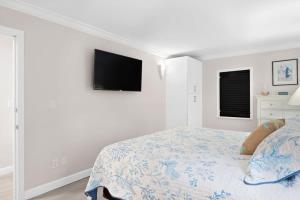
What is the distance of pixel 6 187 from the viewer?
2.73 metres

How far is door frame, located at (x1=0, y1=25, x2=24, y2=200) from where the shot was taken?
2.29m

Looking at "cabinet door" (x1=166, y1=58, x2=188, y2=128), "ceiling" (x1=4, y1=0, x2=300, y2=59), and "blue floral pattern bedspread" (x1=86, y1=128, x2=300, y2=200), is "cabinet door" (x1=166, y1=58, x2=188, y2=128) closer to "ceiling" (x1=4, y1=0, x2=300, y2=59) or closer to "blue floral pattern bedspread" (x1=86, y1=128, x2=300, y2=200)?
"ceiling" (x1=4, y1=0, x2=300, y2=59)

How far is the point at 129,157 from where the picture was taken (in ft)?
5.65

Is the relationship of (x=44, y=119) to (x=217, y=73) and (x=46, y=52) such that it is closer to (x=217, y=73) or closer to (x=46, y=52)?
(x=46, y=52)

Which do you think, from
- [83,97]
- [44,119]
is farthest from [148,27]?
[44,119]

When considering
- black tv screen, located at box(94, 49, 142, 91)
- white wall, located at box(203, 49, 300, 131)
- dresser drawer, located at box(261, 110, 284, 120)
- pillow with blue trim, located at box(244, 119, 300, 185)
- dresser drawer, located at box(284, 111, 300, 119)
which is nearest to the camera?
pillow with blue trim, located at box(244, 119, 300, 185)

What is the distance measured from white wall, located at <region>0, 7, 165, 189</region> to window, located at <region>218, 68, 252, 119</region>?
96.0 inches

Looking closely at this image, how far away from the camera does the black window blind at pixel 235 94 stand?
4383 millimetres

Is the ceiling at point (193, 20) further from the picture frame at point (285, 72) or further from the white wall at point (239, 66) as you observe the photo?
the picture frame at point (285, 72)

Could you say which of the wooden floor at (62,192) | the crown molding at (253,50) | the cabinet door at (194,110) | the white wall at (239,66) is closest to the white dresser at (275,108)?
the white wall at (239,66)

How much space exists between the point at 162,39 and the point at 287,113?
2700mm

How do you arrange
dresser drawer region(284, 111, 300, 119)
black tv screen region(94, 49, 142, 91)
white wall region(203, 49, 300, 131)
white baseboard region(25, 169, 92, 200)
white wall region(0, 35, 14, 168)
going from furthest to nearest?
white wall region(203, 49, 300, 131)
dresser drawer region(284, 111, 300, 119)
white wall region(0, 35, 14, 168)
black tv screen region(94, 49, 142, 91)
white baseboard region(25, 169, 92, 200)

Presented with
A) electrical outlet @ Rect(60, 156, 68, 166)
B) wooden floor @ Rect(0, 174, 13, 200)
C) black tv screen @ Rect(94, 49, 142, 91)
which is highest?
black tv screen @ Rect(94, 49, 142, 91)

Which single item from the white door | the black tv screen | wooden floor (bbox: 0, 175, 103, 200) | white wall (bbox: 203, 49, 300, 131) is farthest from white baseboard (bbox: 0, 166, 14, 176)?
white wall (bbox: 203, 49, 300, 131)
